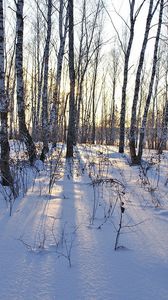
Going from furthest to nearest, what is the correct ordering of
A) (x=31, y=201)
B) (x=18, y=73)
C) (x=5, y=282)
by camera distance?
1. (x=18, y=73)
2. (x=31, y=201)
3. (x=5, y=282)

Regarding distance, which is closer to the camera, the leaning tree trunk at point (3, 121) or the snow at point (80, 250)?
the snow at point (80, 250)

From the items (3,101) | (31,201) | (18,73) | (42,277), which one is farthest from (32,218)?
(18,73)

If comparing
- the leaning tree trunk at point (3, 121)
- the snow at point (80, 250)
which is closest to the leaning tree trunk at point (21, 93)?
the leaning tree trunk at point (3, 121)

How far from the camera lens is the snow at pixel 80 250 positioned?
80.3 inches

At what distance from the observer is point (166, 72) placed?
28266 mm

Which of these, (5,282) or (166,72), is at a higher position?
(166,72)

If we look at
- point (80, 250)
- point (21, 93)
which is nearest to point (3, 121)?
point (80, 250)

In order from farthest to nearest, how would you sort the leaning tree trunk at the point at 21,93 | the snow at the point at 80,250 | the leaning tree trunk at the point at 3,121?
the leaning tree trunk at the point at 21,93 < the leaning tree trunk at the point at 3,121 < the snow at the point at 80,250

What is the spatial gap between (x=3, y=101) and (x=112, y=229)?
2.80 metres

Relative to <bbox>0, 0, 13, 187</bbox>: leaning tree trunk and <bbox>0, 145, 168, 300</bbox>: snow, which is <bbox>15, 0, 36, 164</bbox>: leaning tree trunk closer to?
<bbox>0, 0, 13, 187</bbox>: leaning tree trunk

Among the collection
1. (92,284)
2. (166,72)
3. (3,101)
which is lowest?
(92,284)

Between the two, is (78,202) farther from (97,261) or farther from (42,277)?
(42,277)

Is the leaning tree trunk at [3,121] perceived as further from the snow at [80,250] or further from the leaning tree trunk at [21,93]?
the leaning tree trunk at [21,93]

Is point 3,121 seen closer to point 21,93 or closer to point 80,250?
point 80,250
